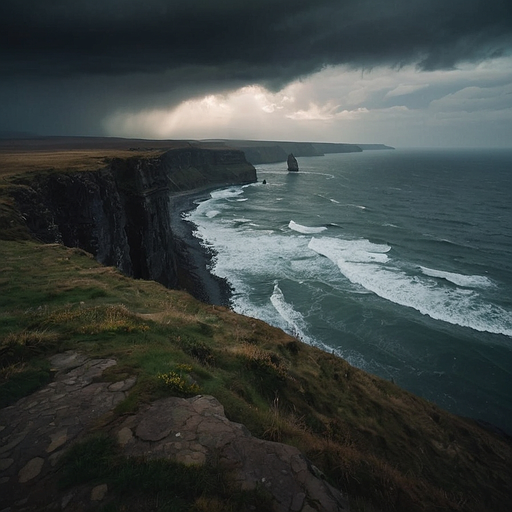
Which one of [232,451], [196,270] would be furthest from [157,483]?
[196,270]

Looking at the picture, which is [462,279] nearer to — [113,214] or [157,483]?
[113,214]

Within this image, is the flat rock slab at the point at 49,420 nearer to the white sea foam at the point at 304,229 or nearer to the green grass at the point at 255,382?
the green grass at the point at 255,382

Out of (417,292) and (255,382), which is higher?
(255,382)

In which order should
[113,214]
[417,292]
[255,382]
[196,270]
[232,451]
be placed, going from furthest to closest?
[196,270]
[417,292]
[113,214]
[255,382]
[232,451]

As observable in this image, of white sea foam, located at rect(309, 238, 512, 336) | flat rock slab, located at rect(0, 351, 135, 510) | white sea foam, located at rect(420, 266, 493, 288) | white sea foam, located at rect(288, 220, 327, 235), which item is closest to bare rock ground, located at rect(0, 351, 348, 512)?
flat rock slab, located at rect(0, 351, 135, 510)

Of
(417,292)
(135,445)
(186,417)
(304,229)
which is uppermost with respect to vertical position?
(135,445)

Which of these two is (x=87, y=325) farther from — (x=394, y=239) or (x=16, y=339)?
(x=394, y=239)

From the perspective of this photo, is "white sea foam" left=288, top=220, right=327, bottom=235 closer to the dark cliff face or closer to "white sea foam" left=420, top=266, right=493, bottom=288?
the dark cliff face

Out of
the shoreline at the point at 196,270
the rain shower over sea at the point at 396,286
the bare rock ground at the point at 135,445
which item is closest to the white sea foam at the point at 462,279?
the rain shower over sea at the point at 396,286
